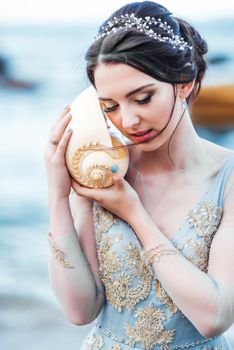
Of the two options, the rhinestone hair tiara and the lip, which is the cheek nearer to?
the lip

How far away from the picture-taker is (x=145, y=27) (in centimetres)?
156

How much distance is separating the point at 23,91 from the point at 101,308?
9.55ft

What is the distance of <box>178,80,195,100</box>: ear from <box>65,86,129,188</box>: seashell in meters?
0.17

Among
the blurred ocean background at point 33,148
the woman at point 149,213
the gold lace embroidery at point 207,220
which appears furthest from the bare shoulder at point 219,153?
the blurred ocean background at point 33,148

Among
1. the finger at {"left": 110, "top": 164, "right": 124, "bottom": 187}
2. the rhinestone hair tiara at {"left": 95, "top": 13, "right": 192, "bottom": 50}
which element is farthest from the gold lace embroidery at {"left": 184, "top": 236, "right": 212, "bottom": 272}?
the rhinestone hair tiara at {"left": 95, "top": 13, "right": 192, "bottom": 50}

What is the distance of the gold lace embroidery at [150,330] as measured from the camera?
5.39 feet

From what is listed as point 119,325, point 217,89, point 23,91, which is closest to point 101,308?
point 119,325

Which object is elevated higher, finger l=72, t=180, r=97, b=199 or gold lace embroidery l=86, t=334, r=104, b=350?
finger l=72, t=180, r=97, b=199

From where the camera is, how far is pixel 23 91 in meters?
4.49

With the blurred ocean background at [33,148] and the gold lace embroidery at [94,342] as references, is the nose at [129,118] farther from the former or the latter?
the blurred ocean background at [33,148]

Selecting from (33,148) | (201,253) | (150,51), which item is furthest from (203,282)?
(33,148)

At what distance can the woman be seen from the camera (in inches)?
59.6

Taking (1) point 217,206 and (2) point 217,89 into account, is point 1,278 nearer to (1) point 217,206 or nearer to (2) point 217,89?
(2) point 217,89

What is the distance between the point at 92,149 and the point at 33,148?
2.80 metres
